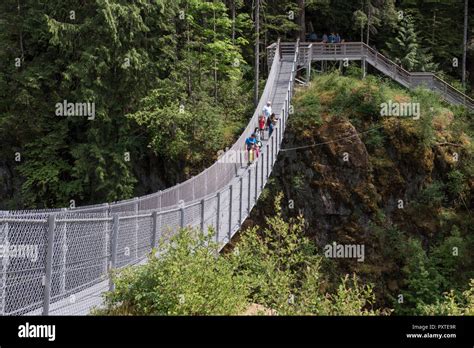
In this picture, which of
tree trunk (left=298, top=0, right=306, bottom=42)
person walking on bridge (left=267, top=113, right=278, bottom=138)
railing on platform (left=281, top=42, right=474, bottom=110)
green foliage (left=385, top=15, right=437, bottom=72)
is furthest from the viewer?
tree trunk (left=298, top=0, right=306, bottom=42)

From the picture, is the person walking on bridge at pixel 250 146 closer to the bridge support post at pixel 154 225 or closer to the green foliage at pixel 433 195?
the green foliage at pixel 433 195

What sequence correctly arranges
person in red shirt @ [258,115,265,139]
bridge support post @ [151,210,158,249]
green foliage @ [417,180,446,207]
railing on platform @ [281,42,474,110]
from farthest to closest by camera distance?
1. railing on platform @ [281,42,474,110]
2. green foliage @ [417,180,446,207]
3. person in red shirt @ [258,115,265,139]
4. bridge support post @ [151,210,158,249]

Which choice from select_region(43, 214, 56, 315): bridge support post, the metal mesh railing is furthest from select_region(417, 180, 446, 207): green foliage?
select_region(43, 214, 56, 315): bridge support post

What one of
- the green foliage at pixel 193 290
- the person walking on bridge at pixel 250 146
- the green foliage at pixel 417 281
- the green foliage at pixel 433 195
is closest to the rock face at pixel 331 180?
the green foliage at pixel 433 195

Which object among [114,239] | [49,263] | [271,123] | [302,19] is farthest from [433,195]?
[49,263]

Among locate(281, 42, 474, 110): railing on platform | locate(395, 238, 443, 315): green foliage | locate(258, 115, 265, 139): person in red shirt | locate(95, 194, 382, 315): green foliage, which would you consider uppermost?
locate(281, 42, 474, 110): railing on platform

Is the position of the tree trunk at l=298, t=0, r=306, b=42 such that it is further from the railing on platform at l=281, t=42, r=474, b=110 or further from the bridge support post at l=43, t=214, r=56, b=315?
the bridge support post at l=43, t=214, r=56, b=315

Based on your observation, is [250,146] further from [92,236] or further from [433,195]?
[92,236]

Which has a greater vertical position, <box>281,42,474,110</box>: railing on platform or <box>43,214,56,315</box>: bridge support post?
<box>281,42,474,110</box>: railing on platform

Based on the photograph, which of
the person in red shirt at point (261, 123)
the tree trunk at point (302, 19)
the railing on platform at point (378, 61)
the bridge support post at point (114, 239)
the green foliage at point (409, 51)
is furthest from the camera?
the tree trunk at point (302, 19)

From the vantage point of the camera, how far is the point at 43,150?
21.9 meters

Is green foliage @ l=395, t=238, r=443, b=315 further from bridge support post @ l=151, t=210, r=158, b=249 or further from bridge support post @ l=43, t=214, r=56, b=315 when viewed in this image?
bridge support post @ l=43, t=214, r=56, b=315

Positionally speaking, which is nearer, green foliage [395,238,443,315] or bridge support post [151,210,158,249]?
bridge support post [151,210,158,249]
